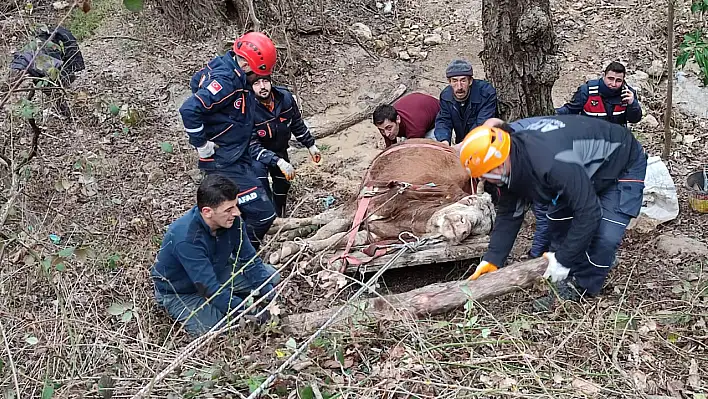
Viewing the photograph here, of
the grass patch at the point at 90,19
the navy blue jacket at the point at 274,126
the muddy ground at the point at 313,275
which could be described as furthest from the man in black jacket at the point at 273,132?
the grass patch at the point at 90,19

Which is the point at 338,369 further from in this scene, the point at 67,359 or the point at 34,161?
the point at 34,161

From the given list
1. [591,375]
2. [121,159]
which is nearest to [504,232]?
[591,375]

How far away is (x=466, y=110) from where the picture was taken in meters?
5.26

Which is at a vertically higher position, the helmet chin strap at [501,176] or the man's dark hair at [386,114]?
the helmet chin strap at [501,176]

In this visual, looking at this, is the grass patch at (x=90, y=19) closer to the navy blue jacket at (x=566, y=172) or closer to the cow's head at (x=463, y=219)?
the cow's head at (x=463, y=219)

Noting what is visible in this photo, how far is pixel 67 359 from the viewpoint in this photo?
10.4 ft

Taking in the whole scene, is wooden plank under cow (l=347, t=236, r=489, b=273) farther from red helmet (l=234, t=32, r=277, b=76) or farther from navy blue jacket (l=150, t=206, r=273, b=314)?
red helmet (l=234, t=32, r=277, b=76)

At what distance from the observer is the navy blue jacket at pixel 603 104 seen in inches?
204

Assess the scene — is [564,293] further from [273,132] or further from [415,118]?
[273,132]

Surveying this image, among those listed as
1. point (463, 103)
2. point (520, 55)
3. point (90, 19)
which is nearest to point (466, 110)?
point (463, 103)

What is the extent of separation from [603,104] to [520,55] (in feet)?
2.79

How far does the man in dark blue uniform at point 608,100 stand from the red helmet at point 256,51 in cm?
251

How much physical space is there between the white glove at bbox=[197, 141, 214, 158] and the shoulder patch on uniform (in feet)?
1.27

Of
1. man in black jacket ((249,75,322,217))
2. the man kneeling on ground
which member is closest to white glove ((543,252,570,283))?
the man kneeling on ground
